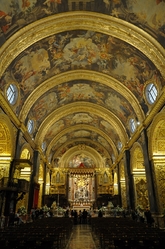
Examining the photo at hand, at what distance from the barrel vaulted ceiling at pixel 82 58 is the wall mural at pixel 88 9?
5 centimetres

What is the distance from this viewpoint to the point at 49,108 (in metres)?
20.5

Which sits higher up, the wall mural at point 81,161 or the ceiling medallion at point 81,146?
the ceiling medallion at point 81,146

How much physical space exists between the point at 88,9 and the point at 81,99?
1070 centimetres

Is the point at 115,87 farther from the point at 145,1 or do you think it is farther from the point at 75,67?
the point at 145,1

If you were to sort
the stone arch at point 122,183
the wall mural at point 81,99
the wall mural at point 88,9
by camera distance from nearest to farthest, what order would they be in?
the wall mural at point 88,9 < the wall mural at point 81,99 < the stone arch at point 122,183

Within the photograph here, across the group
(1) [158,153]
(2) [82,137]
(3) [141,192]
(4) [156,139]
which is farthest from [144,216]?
(2) [82,137]

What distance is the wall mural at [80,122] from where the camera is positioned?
80.7 ft

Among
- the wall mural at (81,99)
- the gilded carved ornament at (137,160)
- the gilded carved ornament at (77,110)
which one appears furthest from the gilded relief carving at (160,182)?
the gilded carved ornament at (77,110)

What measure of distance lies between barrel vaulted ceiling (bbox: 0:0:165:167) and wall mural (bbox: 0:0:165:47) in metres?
0.05

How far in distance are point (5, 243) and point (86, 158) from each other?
2945cm

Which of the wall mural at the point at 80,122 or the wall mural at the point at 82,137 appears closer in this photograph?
the wall mural at the point at 80,122

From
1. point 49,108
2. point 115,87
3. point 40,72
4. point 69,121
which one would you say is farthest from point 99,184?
point 40,72

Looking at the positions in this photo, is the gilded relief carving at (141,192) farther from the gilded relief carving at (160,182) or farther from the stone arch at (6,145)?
the stone arch at (6,145)

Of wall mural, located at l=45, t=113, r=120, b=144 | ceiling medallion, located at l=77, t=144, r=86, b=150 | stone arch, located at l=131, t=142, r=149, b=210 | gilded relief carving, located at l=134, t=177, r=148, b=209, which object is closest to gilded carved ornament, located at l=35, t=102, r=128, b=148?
wall mural, located at l=45, t=113, r=120, b=144
